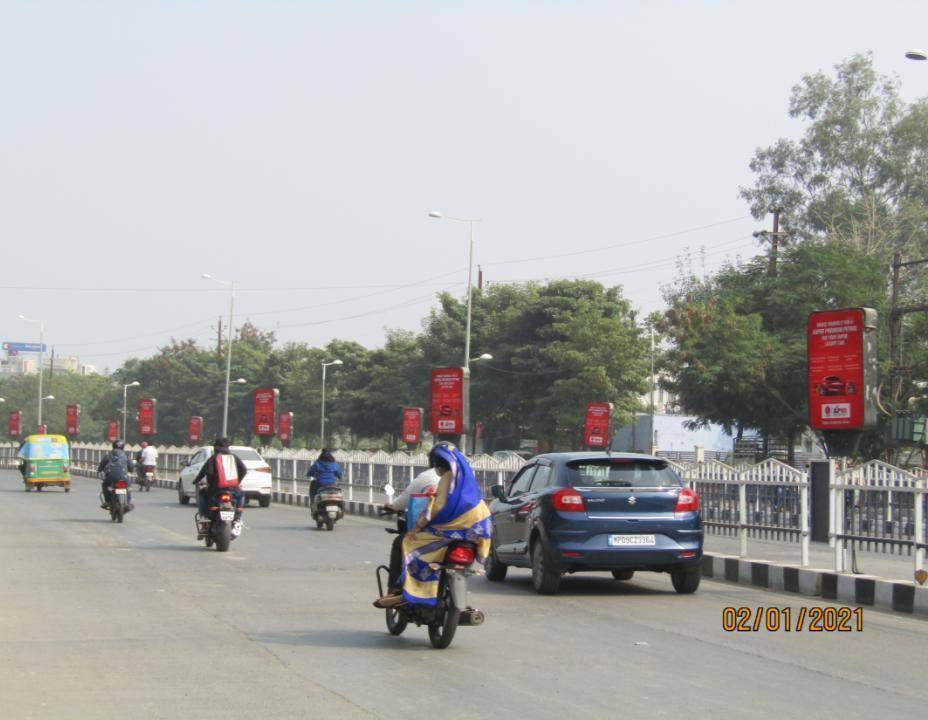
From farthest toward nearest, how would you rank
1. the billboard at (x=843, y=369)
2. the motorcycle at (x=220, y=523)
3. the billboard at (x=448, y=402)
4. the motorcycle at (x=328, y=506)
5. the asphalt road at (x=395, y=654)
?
the billboard at (x=448, y=402) → the motorcycle at (x=328, y=506) → the motorcycle at (x=220, y=523) → the billboard at (x=843, y=369) → the asphalt road at (x=395, y=654)

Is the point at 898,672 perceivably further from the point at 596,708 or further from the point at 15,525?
the point at 15,525

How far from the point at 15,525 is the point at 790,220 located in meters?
47.8

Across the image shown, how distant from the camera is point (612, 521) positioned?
13.6m

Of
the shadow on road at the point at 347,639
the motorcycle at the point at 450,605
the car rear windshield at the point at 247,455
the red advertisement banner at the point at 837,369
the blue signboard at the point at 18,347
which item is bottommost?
the shadow on road at the point at 347,639

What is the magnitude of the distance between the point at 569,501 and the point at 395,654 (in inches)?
181

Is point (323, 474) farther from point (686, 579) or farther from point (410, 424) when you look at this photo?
point (410, 424)

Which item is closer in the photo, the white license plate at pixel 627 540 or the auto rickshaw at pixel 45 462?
the white license plate at pixel 627 540

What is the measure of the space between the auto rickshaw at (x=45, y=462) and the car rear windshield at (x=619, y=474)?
112 ft

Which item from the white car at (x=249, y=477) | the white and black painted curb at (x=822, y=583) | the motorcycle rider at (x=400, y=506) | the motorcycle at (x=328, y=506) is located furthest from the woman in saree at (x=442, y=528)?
the white car at (x=249, y=477)

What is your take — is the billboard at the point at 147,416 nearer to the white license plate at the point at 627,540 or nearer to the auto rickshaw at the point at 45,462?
the auto rickshaw at the point at 45,462

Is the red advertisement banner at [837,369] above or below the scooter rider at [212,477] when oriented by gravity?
above

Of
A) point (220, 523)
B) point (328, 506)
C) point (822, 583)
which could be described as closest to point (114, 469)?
point (328, 506)

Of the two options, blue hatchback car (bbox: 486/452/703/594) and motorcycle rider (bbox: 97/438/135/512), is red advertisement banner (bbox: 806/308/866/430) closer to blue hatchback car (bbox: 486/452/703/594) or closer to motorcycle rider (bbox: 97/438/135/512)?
blue hatchback car (bbox: 486/452/703/594)

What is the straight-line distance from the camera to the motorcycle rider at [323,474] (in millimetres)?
25547
